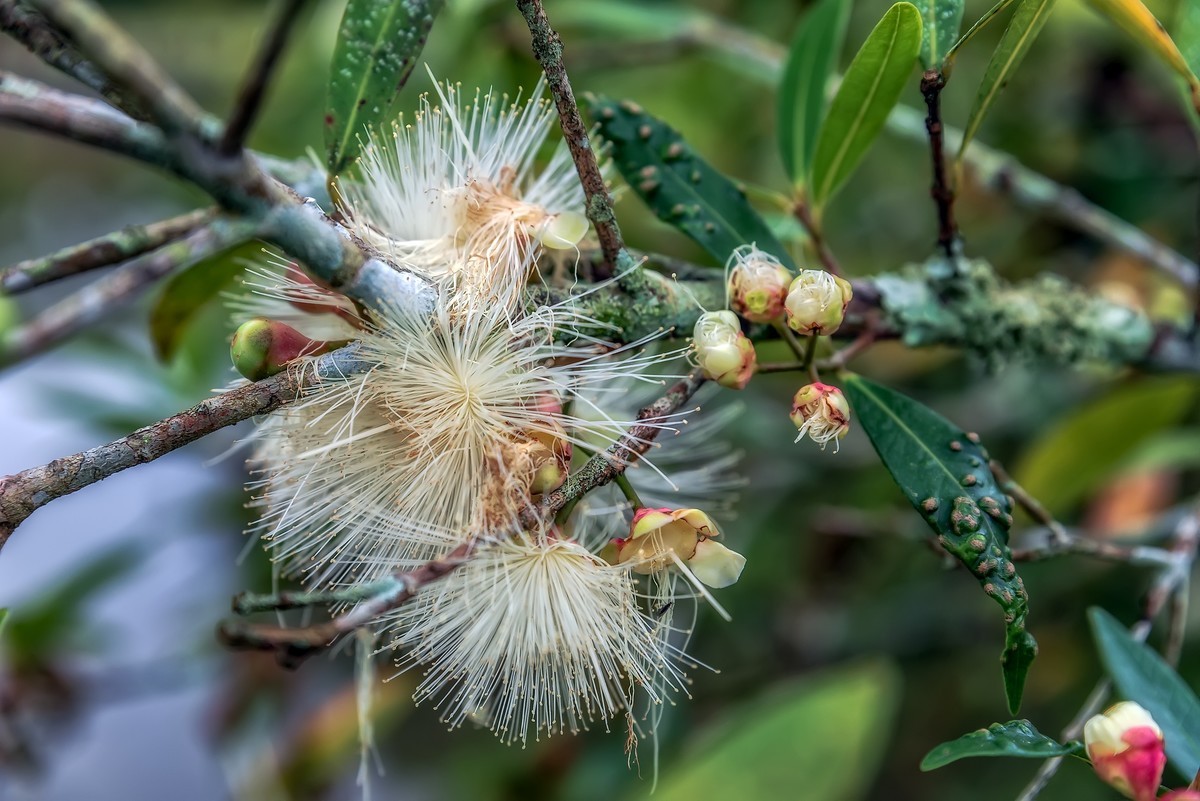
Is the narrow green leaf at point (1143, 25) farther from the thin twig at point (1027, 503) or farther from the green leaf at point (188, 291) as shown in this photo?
the green leaf at point (188, 291)

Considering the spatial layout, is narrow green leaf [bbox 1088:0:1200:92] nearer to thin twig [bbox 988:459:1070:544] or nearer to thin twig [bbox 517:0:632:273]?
thin twig [bbox 988:459:1070:544]

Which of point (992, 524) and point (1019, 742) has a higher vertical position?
point (992, 524)

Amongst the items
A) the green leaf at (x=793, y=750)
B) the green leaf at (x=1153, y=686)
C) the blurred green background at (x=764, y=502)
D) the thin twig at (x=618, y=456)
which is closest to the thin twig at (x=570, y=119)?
the thin twig at (x=618, y=456)

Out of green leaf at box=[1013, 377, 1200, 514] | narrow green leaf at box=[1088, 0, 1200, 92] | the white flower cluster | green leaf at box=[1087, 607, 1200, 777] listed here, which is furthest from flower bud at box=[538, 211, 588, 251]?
→ green leaf at box=[1013, 377, 1200, 514]

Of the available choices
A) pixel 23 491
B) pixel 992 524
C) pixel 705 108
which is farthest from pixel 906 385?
pixel 23 491

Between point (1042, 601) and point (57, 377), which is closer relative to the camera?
point (1042, 601)

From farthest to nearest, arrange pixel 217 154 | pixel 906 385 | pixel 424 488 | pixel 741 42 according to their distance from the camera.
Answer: pixel 906 385, pixel 741 42, pixel 424 488, pixel 217 154

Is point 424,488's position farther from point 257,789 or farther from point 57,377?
point 57,377
